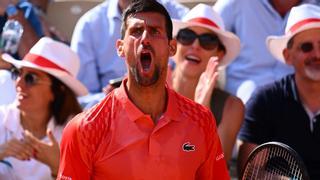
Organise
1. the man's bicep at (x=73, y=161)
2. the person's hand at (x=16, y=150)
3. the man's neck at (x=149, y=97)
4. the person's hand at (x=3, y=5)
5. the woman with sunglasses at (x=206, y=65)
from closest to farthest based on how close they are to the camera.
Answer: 1. the man's bicep at (x=73, y=161)
2. the man's neck at (x=149, y=97)
3. the person's hand at (x=16, y=150)
4. the woman with sunglasses at (x=206, y=65)
5. the person's hand at (x=3, y=5)

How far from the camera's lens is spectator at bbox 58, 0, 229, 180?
3014mm

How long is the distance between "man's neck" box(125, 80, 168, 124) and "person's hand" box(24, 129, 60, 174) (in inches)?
52.7

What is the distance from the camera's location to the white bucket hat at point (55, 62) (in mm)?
4719

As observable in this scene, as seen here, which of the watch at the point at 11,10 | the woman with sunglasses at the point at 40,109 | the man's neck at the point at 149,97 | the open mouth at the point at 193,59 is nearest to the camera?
the man's neck at the point at 149,97

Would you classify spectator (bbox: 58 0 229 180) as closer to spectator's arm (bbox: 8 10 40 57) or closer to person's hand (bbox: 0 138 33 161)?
person's hand (bbox: 0 138 33 161)

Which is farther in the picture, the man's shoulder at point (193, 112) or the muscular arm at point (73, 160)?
the man's shoulder at point (193, 112)

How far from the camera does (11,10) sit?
232 inches

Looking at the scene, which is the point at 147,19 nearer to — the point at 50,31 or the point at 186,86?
the point at 186,86

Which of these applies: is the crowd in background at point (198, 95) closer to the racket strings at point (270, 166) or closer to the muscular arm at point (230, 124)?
the muscular arm at point (230, 124)

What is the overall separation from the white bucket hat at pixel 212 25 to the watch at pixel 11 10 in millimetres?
1446

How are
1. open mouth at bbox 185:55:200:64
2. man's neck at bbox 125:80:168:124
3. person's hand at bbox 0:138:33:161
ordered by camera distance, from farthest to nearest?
1. open mouth at bbox 185:55:200:64
2. person's hand at bbox 0:138:33:161
3. man's neck at bbox 125:80:168:124

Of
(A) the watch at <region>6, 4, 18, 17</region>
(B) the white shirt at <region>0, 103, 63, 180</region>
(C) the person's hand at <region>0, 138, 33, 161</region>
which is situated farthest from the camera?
(A) the watch at <region>6, 4, 18, 17</region>

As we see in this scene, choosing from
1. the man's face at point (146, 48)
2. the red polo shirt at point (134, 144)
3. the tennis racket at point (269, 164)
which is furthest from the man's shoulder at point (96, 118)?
the tennis racket at point (269, 164)

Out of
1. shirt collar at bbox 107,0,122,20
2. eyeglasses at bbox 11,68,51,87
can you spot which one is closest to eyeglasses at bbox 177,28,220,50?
eyeglasses at bbox 11,68,51,87
